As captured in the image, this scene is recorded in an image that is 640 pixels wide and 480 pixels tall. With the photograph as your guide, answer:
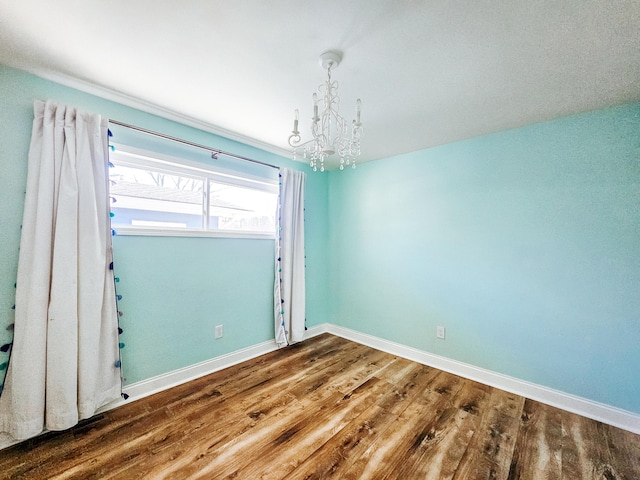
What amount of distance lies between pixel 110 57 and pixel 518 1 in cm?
213

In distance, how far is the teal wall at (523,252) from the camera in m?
1.80

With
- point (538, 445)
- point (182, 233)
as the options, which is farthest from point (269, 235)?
point (538, 445)

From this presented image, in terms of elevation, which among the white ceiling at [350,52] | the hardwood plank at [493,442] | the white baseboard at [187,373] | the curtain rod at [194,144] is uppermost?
the white ceiling at [350,52]

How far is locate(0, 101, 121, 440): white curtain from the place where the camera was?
58.6 inches

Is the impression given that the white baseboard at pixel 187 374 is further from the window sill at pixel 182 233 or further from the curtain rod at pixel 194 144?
the curtain rod at pixel 194 144

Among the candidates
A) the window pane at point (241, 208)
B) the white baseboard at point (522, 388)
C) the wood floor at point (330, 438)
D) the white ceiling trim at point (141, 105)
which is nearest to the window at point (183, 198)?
the window pane at point (241, 208)

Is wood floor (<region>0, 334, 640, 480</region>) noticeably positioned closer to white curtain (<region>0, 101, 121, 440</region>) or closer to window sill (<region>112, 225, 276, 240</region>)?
white curtain (<region>0, 101, 121, 440</region>)

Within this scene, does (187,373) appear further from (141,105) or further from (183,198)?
(141,105)

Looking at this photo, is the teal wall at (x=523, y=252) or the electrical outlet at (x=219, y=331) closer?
the teal wall at (x=523, y=252)

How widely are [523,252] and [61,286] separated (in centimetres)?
343

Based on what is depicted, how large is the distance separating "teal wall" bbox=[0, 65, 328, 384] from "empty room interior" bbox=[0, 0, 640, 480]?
0.05ft

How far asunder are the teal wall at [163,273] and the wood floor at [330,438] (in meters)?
0.38

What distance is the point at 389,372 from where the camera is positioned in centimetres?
245

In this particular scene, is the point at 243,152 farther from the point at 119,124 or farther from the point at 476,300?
the point at 476,300
